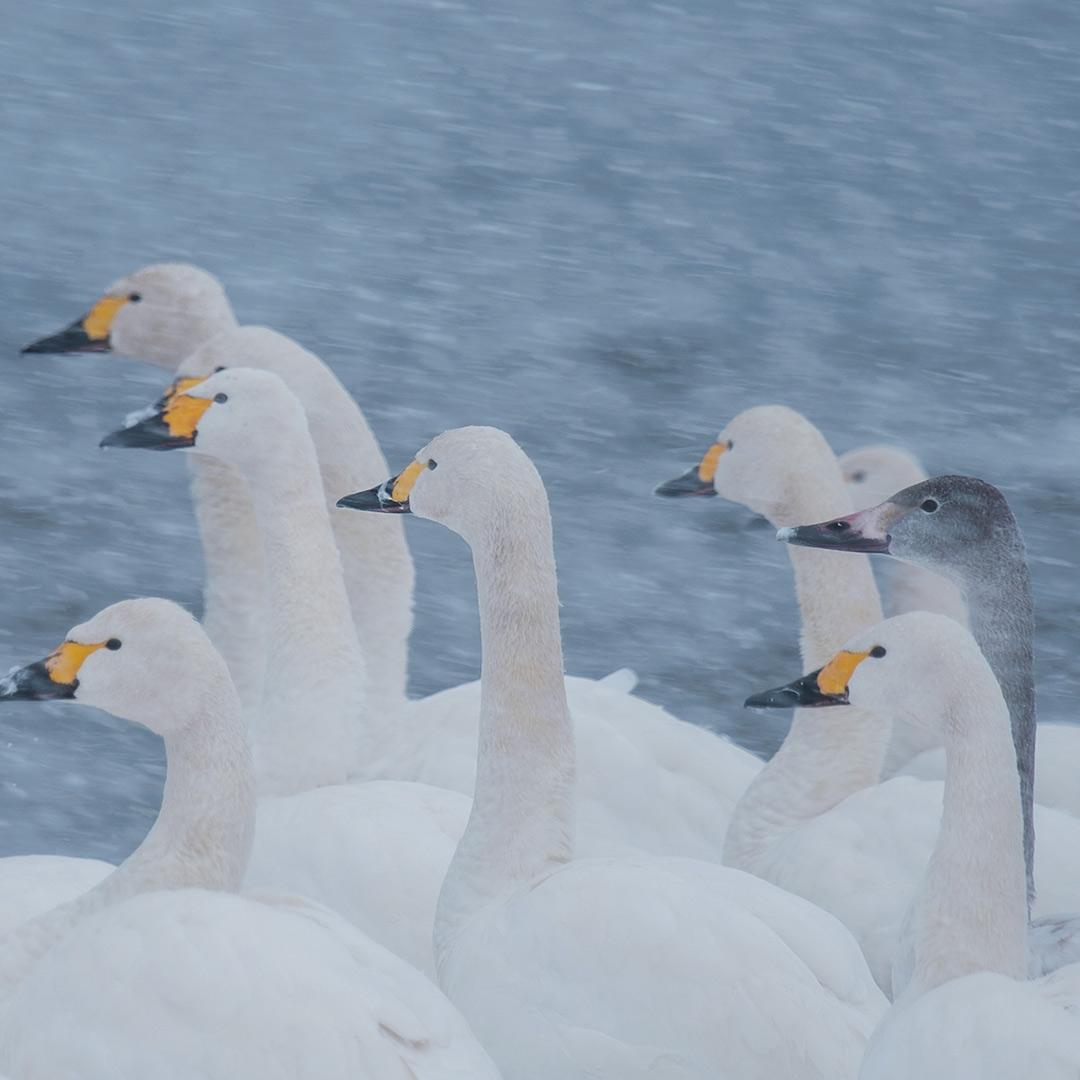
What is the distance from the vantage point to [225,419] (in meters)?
5.25

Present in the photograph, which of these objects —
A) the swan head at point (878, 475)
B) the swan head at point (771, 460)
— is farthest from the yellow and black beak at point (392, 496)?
the swan head at point (878, 475)

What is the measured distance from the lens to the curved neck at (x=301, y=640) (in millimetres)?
5129

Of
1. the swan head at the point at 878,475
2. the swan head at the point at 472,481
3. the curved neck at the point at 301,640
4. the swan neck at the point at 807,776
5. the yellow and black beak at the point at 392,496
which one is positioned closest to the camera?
the swan head at the point at 472,481

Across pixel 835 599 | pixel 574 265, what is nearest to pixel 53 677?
pixel 835 599

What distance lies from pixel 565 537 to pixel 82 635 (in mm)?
6502

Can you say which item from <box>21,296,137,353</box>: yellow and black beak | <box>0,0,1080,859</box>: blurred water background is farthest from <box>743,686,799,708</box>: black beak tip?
<box>21,296,137,353</box>: yellow and black beak

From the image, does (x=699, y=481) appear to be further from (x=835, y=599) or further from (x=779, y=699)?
(x=779, y=699)

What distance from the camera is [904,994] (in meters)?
3.49

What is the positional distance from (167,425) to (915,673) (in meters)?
2.34

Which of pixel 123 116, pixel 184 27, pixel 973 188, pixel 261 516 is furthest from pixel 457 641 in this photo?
pixel 184 27

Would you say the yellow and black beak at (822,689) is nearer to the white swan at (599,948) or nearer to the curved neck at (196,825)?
the white swan at (599,948)

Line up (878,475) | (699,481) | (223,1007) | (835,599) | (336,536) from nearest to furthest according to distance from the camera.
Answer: (223,1007) → (835,599) → (699,481) → (336,536) → (878,475)

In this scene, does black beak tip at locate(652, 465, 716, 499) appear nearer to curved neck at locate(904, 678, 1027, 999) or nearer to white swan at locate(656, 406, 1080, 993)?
white swan at locate(656, 406, 1080, 993)

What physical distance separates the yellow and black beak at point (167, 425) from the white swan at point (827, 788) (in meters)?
1.42
